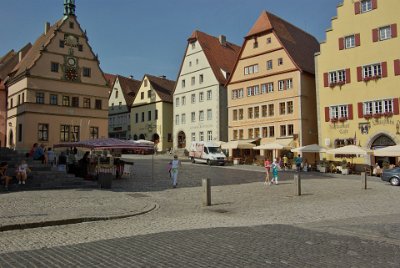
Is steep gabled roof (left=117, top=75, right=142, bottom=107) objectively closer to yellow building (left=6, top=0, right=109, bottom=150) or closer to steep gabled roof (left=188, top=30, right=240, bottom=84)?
steep gabled roof (left=188, top=30, right=240, bottom=84)

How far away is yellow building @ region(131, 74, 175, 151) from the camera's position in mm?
62875

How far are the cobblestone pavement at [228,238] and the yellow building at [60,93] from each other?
3254 cm

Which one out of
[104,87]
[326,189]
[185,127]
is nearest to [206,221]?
[326,189]

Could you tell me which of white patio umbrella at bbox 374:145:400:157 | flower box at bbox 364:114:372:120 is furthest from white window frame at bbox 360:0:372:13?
white patio umbrella at bbox 374:145:400:157

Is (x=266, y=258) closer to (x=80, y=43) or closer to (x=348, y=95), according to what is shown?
(x=348, y=95)

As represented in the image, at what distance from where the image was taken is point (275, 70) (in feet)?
151

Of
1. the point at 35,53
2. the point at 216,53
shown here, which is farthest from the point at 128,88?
the point at 35,53

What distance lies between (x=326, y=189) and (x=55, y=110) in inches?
1326

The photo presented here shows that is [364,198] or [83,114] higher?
[83,114]

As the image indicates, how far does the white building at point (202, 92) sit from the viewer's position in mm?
53344

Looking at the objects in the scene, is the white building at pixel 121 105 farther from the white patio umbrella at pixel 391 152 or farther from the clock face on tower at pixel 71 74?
the white patio umbrella at pixel 391 152

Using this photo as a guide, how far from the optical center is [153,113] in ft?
210

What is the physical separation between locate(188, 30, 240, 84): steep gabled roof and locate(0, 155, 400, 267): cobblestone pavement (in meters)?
39.6

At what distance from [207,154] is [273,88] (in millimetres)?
11255
